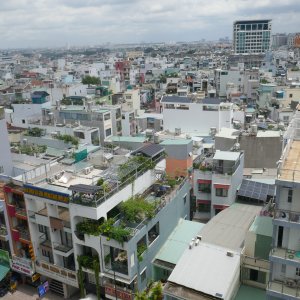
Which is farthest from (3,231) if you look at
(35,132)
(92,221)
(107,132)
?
(107,132)

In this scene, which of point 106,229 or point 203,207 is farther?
point 203,207

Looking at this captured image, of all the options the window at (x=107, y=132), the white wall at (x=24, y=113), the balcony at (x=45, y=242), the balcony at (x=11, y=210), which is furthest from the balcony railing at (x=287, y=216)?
the white wall at (x=24, y=113)

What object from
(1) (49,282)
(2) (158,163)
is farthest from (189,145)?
(1) (49,282)

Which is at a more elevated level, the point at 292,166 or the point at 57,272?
the point at 292,166

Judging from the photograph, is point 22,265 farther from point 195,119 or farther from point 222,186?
point 195,119

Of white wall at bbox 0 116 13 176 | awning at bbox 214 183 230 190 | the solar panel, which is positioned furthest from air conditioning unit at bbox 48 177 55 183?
the solar panel

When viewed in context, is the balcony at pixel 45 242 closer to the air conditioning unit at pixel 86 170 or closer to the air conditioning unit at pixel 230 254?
the air conditioning unit at pixel 86 170
